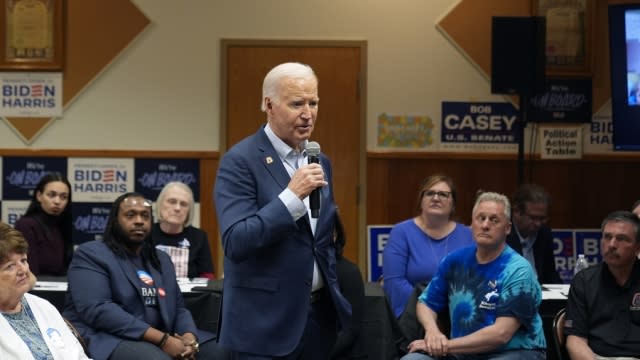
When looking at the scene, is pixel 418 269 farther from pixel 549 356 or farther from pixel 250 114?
pixel 250 114

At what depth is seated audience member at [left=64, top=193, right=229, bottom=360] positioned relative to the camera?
436cm

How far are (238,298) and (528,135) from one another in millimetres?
5412

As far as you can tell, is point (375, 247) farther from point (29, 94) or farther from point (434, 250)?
point (29, 94)

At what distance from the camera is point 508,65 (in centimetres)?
695

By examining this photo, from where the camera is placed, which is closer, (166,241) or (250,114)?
(166,241)

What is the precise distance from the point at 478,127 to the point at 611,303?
11.0ft

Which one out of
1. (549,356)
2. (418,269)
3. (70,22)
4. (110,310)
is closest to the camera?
(110,310)

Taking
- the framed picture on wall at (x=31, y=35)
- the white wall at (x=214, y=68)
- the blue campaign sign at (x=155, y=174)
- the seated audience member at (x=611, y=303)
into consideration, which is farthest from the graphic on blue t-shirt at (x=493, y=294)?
the framed picture on wall at (x=31, y=35)

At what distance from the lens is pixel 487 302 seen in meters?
4.07

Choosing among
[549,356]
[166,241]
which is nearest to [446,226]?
[549,356]

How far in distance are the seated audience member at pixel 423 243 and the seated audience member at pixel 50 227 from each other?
2038 mm

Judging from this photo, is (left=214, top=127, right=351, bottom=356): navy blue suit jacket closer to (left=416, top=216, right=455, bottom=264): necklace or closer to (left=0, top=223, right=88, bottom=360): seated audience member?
(left=0, top=223, right=88, bottom=360): seated audience member

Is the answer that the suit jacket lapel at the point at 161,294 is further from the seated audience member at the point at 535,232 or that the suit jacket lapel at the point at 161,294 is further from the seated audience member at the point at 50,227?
the seated audience member at the point at 535,232

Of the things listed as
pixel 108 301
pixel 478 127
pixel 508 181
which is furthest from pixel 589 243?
pixel 108 301
